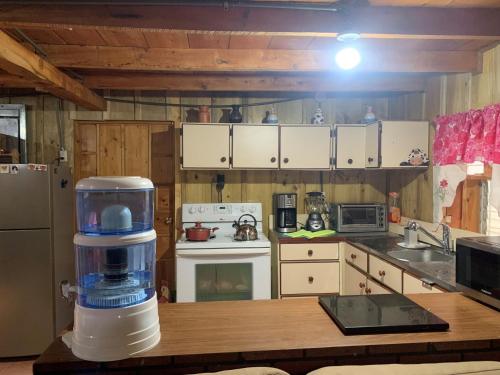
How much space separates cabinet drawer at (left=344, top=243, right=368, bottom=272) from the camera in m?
2.95

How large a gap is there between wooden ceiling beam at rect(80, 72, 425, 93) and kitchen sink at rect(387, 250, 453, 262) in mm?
1406

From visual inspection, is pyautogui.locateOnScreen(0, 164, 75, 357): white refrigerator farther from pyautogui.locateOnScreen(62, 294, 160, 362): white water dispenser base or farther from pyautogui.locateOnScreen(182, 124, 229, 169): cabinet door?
pyautogui.locateOnScreen(62, 294, 160, 362): white water dispenser base

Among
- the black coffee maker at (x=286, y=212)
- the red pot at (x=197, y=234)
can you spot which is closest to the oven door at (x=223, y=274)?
the red pot at (x=197, y=234)

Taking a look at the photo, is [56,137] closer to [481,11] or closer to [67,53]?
[67,53]

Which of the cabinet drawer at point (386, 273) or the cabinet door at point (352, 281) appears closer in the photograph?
the cabinet drawer at point (386, 273)

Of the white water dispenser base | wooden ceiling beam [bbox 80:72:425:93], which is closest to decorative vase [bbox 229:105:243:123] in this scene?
wooden ceiling beam [bbox 80:72:425:93]

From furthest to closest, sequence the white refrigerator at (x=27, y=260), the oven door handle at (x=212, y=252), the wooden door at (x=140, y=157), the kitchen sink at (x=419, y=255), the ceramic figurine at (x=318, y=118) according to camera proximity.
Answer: the wooden door at (x=140, y=157) → the ceramic figurine at (x=318, y=118) → the oven door handle at (x=212, y=252) → the white refrigerator at (x=27, y=260) → the kitchen sink at (x=419, y=255)

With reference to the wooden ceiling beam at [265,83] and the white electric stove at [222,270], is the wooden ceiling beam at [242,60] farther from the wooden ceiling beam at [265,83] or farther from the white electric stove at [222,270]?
the white electric stove at [222,270]

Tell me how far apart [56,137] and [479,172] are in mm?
A: 3615

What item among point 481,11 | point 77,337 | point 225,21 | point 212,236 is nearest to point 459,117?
point 481,11

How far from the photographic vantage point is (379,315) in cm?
134

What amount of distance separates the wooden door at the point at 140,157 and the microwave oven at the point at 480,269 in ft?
8.86

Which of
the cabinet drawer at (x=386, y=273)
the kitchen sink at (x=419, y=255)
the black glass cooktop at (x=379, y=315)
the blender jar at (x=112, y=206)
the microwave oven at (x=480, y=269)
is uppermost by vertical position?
the blender jar at (x=112, y=206)

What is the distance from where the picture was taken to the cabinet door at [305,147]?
3.41m
